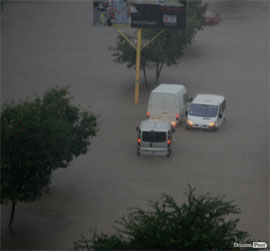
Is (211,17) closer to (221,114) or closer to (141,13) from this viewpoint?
(141,13)

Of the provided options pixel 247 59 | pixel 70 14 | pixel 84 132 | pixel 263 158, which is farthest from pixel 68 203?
pixel 70 14

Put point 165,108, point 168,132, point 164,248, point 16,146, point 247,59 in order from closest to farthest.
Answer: point 164,248
point 16,146
point 168,132
point 165,108
point 247,59

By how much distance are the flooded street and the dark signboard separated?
4.01m

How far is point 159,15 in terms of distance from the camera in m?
26.6

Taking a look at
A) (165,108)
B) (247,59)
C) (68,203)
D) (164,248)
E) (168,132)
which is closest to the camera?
(164,248)

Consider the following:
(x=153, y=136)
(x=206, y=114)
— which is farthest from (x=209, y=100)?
(x=153, y=136)

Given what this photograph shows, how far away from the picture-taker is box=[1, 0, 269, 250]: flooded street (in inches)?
677

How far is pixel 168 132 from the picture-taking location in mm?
21875

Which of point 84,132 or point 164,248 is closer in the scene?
point 164,248

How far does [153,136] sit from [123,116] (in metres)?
5.65

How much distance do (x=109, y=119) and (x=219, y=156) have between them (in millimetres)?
6304

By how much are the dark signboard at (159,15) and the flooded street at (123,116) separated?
13.1 ft

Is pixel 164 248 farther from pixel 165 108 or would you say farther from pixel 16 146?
pixel 165 108

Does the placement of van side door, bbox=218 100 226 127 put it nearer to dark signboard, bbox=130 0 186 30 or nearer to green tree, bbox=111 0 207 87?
dark signboard, bbox=130 0 186 30
